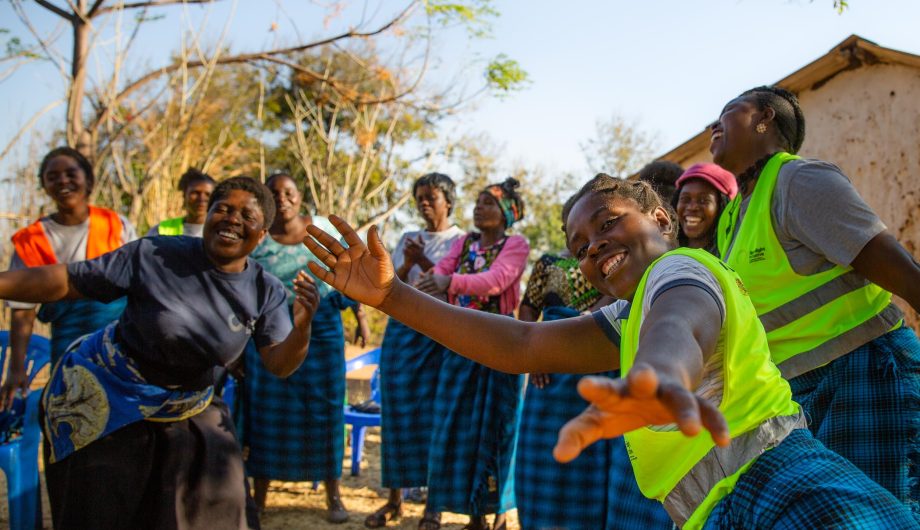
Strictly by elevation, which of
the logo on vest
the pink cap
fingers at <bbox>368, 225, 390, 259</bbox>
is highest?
the pink cap

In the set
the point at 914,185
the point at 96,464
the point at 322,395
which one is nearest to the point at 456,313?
the point at 96,464

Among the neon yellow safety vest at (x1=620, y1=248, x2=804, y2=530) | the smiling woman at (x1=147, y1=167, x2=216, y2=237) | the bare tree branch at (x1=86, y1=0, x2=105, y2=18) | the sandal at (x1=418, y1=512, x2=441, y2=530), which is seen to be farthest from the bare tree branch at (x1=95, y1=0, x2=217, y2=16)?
the neon yellow safety vest at (x1=620, y1=248, x2=804, y2=530)

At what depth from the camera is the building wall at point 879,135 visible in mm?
6852

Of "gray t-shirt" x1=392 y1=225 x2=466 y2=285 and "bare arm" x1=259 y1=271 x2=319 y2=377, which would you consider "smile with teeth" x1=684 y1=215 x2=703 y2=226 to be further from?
"gray t-shirt" x1=392 y1=225 x2=466 y2=285

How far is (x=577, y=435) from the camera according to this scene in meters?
0.97

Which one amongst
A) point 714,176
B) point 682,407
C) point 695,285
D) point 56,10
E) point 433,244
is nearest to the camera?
point 682,407

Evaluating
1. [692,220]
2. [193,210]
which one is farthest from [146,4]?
[692,220]

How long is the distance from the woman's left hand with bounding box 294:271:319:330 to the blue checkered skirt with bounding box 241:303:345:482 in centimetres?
172

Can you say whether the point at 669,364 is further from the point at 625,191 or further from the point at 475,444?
the point at 475,444

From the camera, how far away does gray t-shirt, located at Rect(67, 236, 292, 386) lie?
9.54 feet

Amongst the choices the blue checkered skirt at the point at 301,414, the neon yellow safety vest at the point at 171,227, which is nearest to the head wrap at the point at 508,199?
the blue checkered skirt at the point at 301,414

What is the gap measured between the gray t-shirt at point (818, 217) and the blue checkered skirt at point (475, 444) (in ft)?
7.12

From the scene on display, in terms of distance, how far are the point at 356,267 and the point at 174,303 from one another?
1.27 metres

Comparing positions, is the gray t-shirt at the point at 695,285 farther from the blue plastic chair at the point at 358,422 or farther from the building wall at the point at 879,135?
the building wall at the point at 879,135
